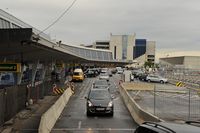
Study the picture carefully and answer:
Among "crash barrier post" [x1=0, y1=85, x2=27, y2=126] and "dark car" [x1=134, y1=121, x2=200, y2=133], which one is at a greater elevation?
"dark car" [x1=134, y1=121, x2=200, y2=133]

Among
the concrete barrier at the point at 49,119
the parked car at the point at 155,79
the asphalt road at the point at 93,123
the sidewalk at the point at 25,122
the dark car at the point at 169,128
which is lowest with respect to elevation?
the asphalt road at the point at 93,123

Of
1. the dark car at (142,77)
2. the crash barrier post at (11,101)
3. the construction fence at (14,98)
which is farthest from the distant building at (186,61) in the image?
the crash barrier post at (11,101)

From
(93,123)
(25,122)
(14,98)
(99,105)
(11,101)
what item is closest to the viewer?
(25,122)

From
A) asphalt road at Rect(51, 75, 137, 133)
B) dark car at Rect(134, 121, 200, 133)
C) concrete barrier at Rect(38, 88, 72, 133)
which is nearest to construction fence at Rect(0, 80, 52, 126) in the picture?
concrete barrier at Rect(38, 88, 72, 133)

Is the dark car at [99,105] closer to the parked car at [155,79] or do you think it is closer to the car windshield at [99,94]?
the car windshield at [99,94]

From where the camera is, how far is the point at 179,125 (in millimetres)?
6938

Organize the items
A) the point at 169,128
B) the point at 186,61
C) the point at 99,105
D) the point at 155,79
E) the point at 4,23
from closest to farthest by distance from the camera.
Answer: the point at 169,128, the point at 99,105, the point at 4,23, the point at 155,79, the point at 186,61

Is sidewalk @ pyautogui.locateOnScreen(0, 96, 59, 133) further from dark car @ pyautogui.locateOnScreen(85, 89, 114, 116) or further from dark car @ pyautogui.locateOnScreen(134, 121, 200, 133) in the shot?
dark car @ pyautogui.locateOnScreen(134, 121, 200, 133)

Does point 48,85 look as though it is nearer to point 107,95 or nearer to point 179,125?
point 107,95

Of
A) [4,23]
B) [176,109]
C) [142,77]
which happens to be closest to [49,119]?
[176,109]

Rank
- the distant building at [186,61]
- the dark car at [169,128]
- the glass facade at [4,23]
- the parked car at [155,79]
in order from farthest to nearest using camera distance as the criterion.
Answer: the distant building at [186,61] → the parked car at [155,79] → the glass facade at [4,23] → the dark car at [169,128]

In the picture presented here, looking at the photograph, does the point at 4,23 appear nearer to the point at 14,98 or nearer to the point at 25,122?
the point at 14,98

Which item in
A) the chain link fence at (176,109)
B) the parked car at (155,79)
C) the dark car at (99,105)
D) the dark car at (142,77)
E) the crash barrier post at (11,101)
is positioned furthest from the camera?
the dark car at (142,77)

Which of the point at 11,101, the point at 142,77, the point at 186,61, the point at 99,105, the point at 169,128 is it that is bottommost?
the point at 99,105
